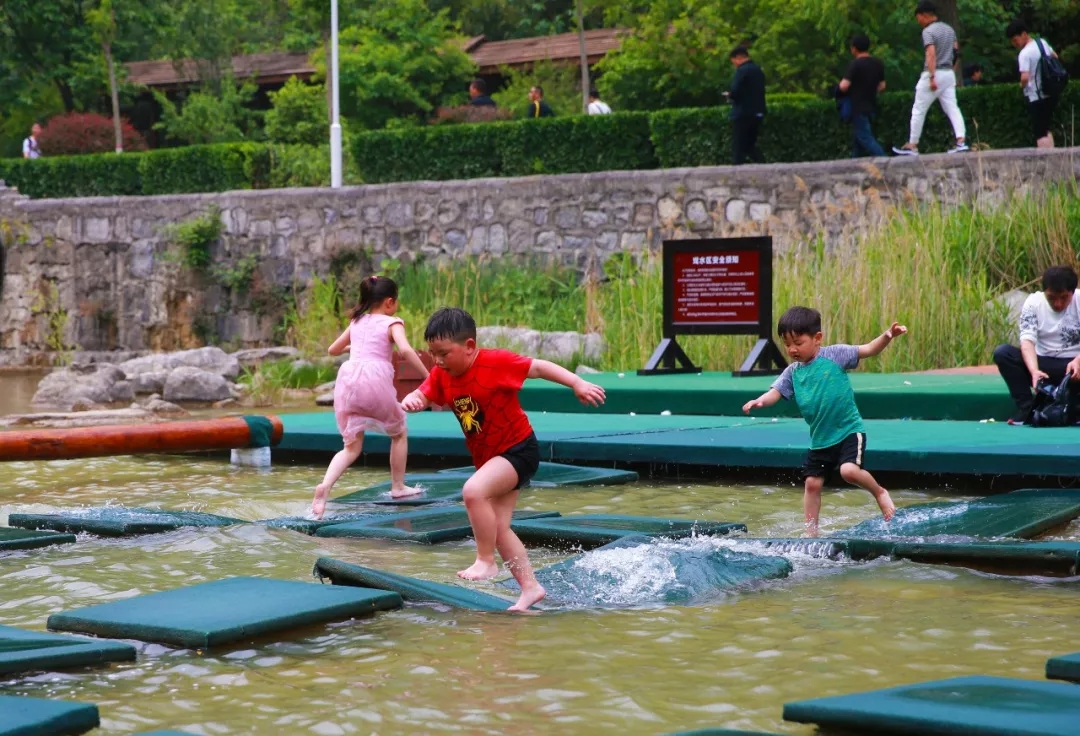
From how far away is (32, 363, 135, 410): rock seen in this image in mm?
15500

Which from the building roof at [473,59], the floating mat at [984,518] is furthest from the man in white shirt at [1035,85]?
the building roof at [473,59]

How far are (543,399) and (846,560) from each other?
572 cm

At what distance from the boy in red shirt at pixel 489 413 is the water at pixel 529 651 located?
0.42 m

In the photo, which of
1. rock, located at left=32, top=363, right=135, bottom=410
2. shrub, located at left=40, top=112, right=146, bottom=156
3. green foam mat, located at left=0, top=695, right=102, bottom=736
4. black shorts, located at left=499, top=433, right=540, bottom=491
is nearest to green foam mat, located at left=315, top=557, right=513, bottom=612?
black shorts, located at left=499, top=433, right=540, bottom=491

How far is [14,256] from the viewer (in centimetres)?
2183

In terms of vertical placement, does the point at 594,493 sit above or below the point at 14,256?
below

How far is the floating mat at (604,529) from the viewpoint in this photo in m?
6.18

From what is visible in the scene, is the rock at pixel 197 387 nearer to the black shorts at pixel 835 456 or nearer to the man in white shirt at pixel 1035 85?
the man in white shirt at pixel 1035 85

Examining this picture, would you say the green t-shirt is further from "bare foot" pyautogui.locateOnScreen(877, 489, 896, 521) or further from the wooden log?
the wooden log

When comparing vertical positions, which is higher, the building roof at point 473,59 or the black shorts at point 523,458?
→ the building roof at point 473,59

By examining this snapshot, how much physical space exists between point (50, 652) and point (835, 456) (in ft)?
11.7

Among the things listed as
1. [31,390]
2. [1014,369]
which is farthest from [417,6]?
[1014,369]

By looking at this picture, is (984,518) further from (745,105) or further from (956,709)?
(745,105)

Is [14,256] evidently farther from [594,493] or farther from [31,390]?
[594,493]
